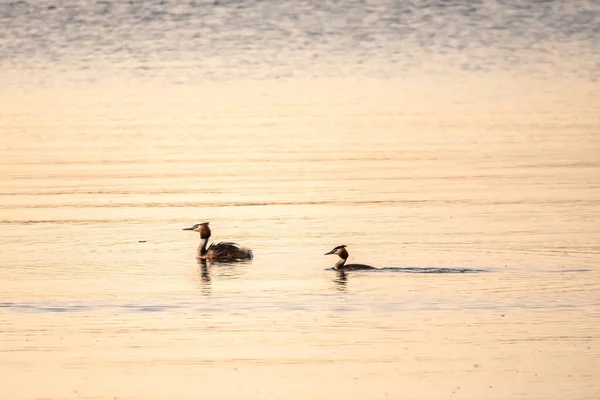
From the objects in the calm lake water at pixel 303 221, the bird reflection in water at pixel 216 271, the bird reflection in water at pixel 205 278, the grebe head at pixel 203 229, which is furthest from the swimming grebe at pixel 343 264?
the grebe head at pixel 203 229

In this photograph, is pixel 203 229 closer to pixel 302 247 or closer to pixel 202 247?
pixel 202 247

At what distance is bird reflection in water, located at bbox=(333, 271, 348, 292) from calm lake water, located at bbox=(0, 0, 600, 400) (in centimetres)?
7

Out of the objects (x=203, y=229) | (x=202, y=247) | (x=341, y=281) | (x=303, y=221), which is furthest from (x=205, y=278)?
(x=303, y=221)

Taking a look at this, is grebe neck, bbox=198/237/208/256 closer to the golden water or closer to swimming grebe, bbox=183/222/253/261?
swimming grebe, bbox=183/222/253/261

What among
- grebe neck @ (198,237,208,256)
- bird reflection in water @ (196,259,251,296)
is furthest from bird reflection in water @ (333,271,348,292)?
grebe neck @ (198,237,208,256)

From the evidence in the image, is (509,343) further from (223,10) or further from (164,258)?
(223,10)

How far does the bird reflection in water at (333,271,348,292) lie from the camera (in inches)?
586

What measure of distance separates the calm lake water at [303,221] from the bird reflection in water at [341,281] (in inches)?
2.6

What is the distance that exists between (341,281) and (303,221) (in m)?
3.60

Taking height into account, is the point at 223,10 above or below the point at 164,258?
below

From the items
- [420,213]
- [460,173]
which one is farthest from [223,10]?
[420,213]

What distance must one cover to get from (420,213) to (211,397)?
853 cm

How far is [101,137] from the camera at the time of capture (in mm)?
26734

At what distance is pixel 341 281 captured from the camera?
15.3 m
